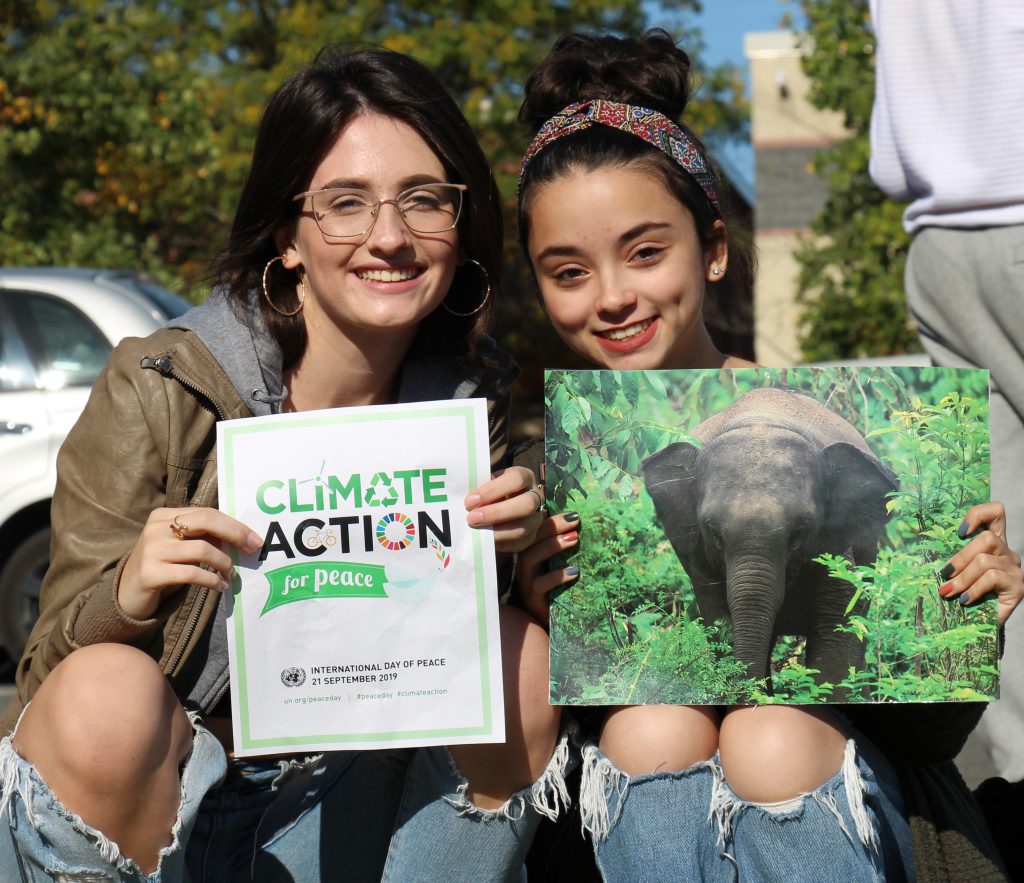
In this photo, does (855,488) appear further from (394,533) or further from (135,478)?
(135,478)

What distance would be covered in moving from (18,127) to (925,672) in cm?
933

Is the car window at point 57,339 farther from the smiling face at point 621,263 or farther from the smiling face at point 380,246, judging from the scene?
the smiling face at point 621,263

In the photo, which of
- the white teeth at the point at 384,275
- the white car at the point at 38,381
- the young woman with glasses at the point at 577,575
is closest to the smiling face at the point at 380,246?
the white teeth at the point at 384,275

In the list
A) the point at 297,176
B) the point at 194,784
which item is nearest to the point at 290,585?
the point at 194,784

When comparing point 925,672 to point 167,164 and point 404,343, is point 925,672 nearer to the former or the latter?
point 404,343

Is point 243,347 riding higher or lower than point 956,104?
lower

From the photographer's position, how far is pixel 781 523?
6.73 ft

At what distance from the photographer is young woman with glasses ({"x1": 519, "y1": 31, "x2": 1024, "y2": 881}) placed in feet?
6.42

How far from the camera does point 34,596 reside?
5754mm

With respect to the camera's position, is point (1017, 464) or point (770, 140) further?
point (770, 140)

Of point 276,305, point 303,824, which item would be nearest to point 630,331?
point 276,305

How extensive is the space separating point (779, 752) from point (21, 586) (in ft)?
14.8

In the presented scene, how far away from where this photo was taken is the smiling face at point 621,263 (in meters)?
2.41

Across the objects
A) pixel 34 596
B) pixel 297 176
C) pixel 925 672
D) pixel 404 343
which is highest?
pixel 297 176
